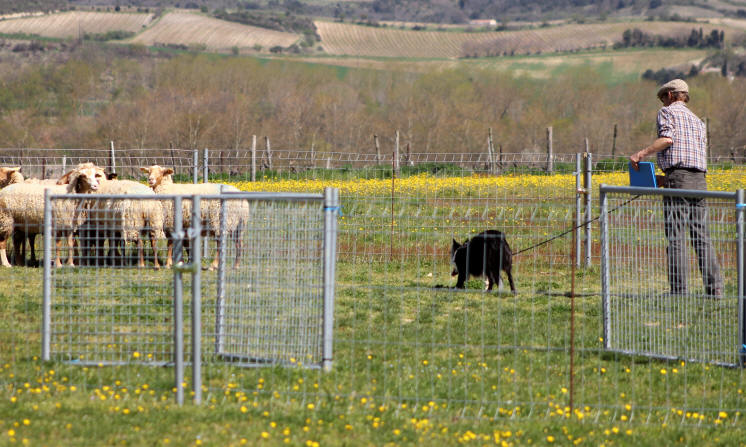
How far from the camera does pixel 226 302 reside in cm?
763

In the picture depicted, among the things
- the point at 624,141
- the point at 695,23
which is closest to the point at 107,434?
the point at 624,141

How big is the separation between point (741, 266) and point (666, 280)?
977 mm

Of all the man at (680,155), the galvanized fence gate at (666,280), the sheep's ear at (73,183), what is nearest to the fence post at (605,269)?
the galvanized fence gate at (666,280)

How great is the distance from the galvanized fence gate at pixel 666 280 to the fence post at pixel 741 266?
14cm

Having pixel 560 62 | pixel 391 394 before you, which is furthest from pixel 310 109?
pixel 391 394

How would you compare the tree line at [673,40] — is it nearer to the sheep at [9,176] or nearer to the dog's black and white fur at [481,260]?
the sheep at [9,176]

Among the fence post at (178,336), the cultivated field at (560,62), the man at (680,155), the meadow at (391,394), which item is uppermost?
the cultivated field at (560,62)

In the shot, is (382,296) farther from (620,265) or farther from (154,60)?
(154,60)

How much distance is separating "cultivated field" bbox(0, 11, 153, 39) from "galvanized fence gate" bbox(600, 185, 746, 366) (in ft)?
443

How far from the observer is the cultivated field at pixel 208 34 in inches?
5364

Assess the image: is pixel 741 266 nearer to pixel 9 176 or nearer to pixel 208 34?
pixel 9 176

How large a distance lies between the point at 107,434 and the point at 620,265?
4.94m

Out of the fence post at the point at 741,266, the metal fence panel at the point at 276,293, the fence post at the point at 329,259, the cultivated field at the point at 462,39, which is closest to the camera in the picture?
the fence post at the point at 329,259

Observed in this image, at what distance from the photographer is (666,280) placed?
829cm
